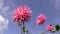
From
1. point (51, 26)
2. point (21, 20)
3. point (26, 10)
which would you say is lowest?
point (21, 20)

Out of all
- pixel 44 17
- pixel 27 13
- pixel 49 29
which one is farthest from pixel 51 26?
pixel 27 13

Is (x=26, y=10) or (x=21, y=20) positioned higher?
(x=26, y=10)

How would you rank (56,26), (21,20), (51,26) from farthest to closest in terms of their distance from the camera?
(51,26) < (56,26) < (21,20)

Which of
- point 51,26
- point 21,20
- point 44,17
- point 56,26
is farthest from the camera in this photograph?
point 51,26

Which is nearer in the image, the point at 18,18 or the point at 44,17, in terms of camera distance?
the point at 18,18

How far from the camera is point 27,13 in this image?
3.34m

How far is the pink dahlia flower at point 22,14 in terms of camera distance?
3257 mm

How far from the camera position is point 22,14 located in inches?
131

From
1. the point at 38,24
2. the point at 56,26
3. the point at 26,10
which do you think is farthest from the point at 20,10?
the point at 56,26

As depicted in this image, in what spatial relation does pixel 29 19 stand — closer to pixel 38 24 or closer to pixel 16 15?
pixel 16 15

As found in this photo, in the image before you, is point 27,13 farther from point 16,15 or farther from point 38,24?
point 38,24

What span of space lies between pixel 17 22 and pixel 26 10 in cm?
31

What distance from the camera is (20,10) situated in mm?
3332

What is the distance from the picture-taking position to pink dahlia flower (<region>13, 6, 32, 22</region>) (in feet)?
10.7
